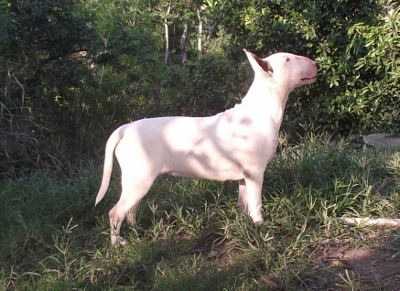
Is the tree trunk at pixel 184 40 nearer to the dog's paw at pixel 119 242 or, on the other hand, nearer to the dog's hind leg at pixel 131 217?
the dog's hind leg at pixel 131 217

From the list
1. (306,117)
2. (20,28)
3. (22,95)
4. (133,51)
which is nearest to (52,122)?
(22,95)

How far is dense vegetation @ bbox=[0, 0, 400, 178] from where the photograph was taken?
9.33 metres

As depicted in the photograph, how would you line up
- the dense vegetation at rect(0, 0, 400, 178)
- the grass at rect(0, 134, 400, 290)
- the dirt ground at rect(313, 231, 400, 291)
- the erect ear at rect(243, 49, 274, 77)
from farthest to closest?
the dense vegetation at rect(0, 0, 400, 178)
the erect ear at rect(243, 49, 274, 77)
the grass at rect(0, 134, 400, 290)
the dirt ground at rect(313, 231, 400, 291)

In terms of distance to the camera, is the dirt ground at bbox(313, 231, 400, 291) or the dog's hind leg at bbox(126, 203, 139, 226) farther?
the dog's hind leg at bbox(126, 203, 139, 226)

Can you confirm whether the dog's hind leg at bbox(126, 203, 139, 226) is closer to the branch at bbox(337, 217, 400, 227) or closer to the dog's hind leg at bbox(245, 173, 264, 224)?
the dog's hind leg at bbox(245, 173, 264, 224)

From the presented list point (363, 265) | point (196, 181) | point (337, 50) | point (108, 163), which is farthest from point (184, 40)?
point (363, 265)

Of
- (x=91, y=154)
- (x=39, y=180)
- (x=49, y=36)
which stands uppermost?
(x=49, y=36)

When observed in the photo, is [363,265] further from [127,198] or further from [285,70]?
[127,198]

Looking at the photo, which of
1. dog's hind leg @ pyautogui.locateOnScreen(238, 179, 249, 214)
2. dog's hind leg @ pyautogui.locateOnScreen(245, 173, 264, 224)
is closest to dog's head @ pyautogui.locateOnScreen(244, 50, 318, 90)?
dog's hind leg @ pyautogui.locateOnScreen(245, 173, 264, 224)

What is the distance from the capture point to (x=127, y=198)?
524cm

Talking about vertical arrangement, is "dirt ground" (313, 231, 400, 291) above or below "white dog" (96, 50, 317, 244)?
below

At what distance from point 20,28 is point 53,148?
213 cm

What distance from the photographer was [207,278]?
15.4ft

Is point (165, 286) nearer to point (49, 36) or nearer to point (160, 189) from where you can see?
point (160, 189)
